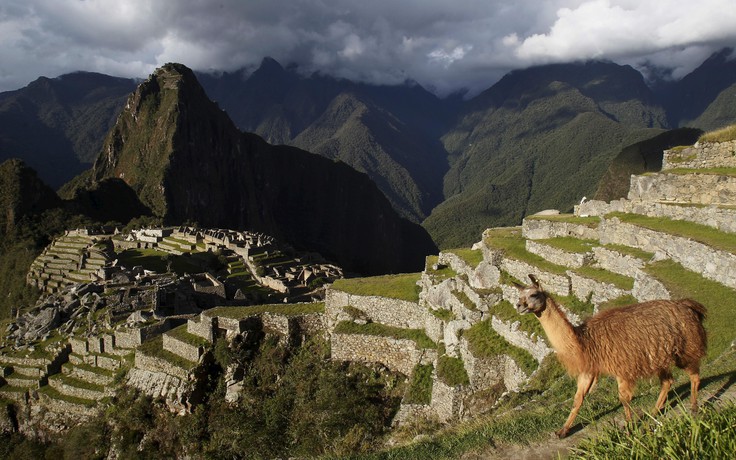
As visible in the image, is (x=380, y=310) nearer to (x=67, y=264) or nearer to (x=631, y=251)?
(x=631, y=251)

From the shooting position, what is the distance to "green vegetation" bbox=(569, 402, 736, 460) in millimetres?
3406

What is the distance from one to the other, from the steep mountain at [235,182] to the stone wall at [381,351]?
93298mm

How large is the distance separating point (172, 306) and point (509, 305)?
49.8 ft

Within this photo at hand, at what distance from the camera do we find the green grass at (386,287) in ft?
50.1

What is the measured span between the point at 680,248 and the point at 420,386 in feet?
22.9

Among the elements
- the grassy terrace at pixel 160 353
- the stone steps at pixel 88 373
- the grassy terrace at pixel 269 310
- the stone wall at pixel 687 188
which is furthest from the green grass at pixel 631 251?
the stone steps at pixel 88 373

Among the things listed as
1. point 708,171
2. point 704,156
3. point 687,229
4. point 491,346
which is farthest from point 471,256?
point 704,156

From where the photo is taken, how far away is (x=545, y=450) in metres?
5.45

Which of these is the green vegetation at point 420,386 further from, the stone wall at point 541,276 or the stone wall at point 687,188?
the stone wall at point 687,188

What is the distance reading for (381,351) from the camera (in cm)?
1432

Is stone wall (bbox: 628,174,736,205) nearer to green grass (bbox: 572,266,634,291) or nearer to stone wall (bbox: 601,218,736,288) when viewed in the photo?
stone wall (bbox: 601,218,736,288)

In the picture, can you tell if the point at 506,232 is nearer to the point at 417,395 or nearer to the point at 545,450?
the point at 417,395

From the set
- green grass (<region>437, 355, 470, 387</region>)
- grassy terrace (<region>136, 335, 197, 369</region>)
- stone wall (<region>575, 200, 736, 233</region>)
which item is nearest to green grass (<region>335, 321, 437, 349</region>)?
green grass (<region>437, 355, 470, 387</region>)

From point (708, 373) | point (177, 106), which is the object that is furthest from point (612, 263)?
point (177, 106)
